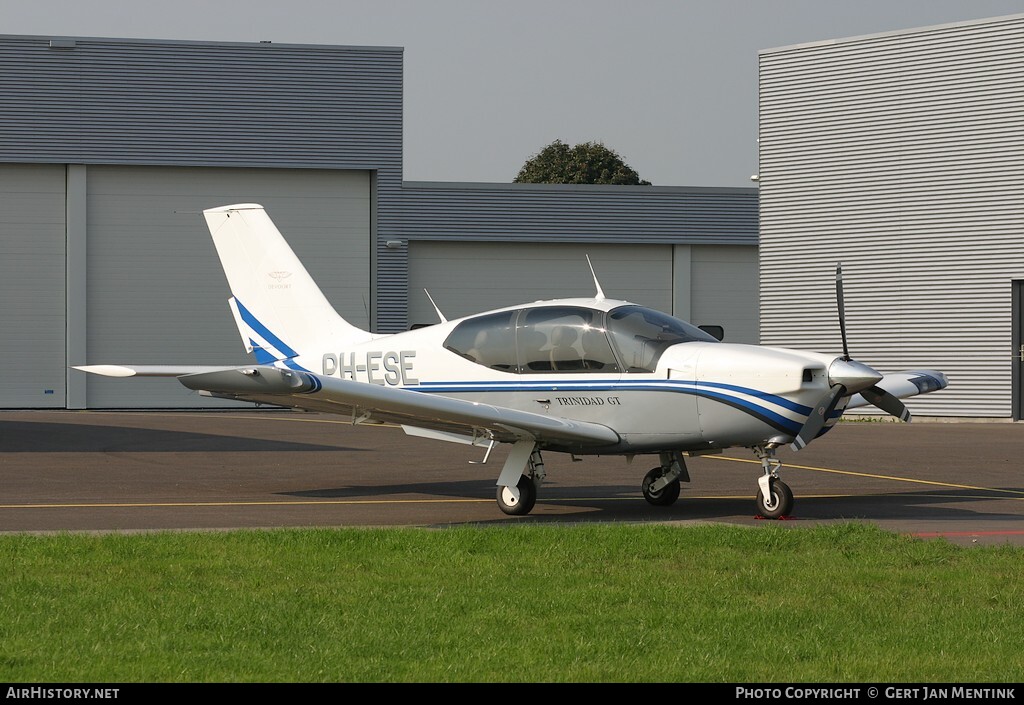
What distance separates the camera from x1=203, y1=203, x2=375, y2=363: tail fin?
14766 millimetres

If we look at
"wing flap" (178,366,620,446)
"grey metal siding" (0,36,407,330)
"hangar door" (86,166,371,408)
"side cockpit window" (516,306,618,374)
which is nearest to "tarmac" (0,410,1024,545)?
"wing flap" (178,366,620,446)

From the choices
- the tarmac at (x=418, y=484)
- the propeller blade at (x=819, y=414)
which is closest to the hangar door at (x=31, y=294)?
the tarmac at (x=418, y=484)

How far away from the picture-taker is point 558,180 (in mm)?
78750

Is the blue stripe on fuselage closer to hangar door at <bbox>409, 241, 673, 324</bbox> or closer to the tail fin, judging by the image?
the tail fin

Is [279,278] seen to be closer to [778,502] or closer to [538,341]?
[538,341]

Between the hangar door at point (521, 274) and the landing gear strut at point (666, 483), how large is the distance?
25.0m

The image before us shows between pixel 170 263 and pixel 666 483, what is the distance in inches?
992

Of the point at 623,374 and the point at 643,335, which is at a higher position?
the point at 643,335

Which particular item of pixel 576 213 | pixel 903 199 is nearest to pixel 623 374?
pixel 903 199

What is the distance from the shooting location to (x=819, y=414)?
11.5 meters

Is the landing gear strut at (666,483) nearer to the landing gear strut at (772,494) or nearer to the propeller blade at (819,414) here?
the landing gear strut at (772,494)
